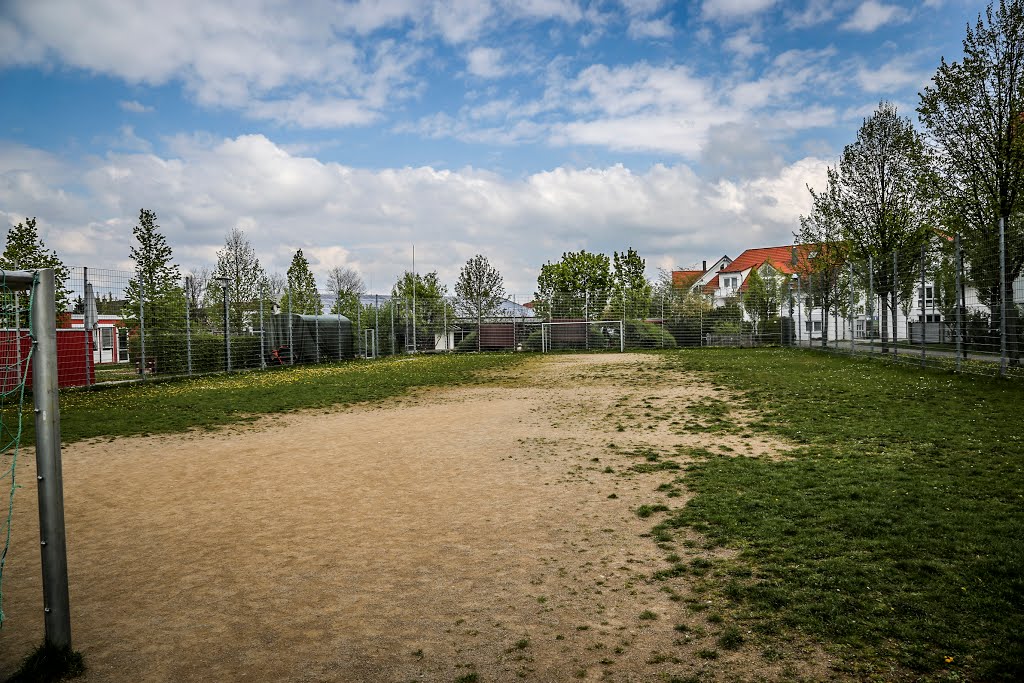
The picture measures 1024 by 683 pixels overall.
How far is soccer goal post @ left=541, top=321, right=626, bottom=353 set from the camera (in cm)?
3027

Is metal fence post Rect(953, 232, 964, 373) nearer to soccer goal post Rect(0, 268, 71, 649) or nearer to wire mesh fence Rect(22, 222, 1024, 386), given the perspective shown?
wire mesh fence Rect(22, 222, 1024, 386)

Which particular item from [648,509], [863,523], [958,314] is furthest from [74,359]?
[958,314]

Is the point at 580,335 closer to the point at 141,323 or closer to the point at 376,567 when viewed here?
the point at 141,323

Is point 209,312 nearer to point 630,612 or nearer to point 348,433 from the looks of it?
point 348,433

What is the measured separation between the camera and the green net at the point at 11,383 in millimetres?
3571

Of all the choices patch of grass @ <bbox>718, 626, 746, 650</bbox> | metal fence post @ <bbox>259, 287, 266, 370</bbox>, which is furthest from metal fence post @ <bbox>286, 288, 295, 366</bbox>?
patch of grass @ <bbox>718, 626, 746, 650</bbox>

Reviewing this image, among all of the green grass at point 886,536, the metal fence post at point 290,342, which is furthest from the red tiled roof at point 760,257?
the green grass at point 886,536

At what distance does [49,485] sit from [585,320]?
2810 centimetres

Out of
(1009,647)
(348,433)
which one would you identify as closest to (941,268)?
(348,433)

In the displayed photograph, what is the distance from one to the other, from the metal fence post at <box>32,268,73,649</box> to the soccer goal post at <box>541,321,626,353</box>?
2758 cm

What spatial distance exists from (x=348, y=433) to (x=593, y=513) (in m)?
4.78

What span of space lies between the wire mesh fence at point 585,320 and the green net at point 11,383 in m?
3.18

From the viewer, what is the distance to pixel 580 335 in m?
30.5

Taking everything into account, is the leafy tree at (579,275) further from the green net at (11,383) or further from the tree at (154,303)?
the green net at (11,383)
